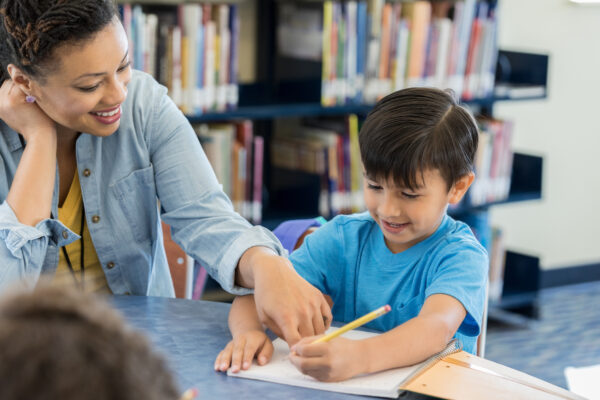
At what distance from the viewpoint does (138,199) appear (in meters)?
1.44

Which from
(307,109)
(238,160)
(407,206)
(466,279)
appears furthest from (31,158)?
(307,109)

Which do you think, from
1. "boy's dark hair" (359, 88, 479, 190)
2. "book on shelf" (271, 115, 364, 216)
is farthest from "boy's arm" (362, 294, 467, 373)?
Result: "book on shelf" (271, 115, 364, 216)

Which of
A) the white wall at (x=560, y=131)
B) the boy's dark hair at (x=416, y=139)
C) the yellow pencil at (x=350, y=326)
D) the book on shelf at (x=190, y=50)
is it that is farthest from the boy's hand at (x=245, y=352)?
the white wall at (x=560, y=131)

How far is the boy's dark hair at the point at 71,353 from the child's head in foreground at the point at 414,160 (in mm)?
931

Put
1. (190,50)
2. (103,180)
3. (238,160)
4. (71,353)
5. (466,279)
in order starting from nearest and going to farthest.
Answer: (71,353) → (466,279) → (103,180) → (190,50) → (238,160)

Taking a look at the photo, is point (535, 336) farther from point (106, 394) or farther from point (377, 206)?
point (106, 394)

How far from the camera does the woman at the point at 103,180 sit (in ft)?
3.89

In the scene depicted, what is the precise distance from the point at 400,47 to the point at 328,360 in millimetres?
2097

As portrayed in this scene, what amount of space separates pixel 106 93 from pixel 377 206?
1.57ft

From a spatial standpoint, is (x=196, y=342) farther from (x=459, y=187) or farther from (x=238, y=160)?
(x=238, y=160)

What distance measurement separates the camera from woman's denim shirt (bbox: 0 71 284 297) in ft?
4.31

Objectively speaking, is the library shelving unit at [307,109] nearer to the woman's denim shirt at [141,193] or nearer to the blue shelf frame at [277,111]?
the blue shelf frame at [277,111]

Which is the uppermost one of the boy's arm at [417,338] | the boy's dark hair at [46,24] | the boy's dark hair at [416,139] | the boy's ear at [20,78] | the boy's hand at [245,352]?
the boy's dark hair at [46,24]

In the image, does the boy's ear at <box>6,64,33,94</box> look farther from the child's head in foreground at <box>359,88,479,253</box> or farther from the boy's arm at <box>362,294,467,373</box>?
the boy's arm at <box>362,294,467,373</box>
